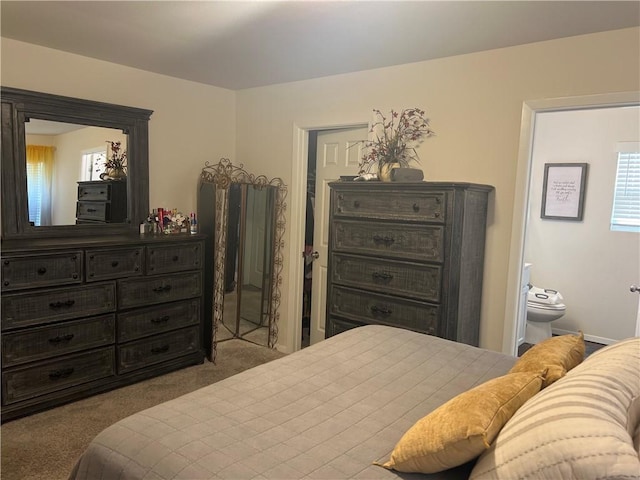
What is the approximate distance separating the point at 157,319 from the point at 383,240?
5.92 feet

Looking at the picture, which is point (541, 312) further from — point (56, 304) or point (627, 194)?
point (56, 304)

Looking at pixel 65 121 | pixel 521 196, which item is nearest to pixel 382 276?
pixel 521 196

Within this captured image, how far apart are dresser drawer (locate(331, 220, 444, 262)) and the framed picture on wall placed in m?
2.76

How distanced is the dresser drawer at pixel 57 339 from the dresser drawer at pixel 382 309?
1.57m

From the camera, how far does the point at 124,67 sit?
3676mm

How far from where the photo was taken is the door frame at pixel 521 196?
2729 millimetres

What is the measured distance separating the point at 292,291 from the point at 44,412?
6.80 feet

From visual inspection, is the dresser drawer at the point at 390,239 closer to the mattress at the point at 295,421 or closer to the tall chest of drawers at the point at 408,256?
the tall chest of drawers at the point at 408,256

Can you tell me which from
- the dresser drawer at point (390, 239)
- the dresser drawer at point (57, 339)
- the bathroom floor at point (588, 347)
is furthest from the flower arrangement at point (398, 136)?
the bathroom floor at point (588, 347)

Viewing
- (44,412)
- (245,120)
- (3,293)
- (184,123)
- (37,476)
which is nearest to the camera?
(37,476)

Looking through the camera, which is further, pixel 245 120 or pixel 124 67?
pixel 245 120

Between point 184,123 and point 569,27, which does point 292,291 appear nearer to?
point 184,123

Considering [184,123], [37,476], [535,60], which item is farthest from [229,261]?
[535,60]

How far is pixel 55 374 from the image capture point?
2957 mm
